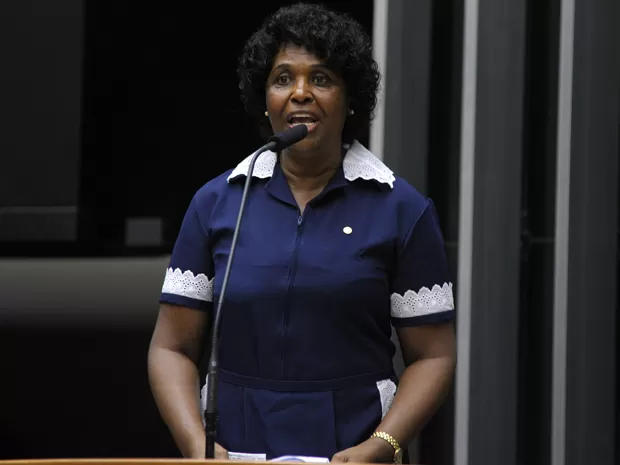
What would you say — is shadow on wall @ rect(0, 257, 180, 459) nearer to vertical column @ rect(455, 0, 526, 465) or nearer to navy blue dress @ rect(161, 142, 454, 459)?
vertical column @ rect(455, 0, 526, 465)

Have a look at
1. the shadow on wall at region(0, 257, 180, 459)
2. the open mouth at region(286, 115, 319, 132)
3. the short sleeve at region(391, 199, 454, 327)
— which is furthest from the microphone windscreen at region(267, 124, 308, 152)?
the shadow on wall at region(0, 257, 180, 459)

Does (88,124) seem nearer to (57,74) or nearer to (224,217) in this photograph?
(57,74)

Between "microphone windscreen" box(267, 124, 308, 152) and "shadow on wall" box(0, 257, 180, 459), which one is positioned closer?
"microphone windscreen" box(267, 124, 308, 152)

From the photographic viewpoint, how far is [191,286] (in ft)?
6.14

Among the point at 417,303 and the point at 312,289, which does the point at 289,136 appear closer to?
the point at 312,289

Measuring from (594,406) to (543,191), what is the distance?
0.61 meters

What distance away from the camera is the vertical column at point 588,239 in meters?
3.26

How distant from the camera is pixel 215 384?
4.91 feet

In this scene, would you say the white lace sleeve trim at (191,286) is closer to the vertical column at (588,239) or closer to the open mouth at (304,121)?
the open mouth at (304,121)

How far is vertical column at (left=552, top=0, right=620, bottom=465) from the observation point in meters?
3.26

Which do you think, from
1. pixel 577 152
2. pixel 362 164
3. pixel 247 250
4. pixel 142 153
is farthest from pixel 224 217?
pixel 142 153

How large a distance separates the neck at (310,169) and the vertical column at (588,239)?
1.53 metres

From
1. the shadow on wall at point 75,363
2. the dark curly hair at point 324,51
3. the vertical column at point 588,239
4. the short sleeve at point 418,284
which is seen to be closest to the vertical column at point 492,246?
the vertical column at point 588,239

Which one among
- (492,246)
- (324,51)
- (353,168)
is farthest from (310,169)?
(492,246)
